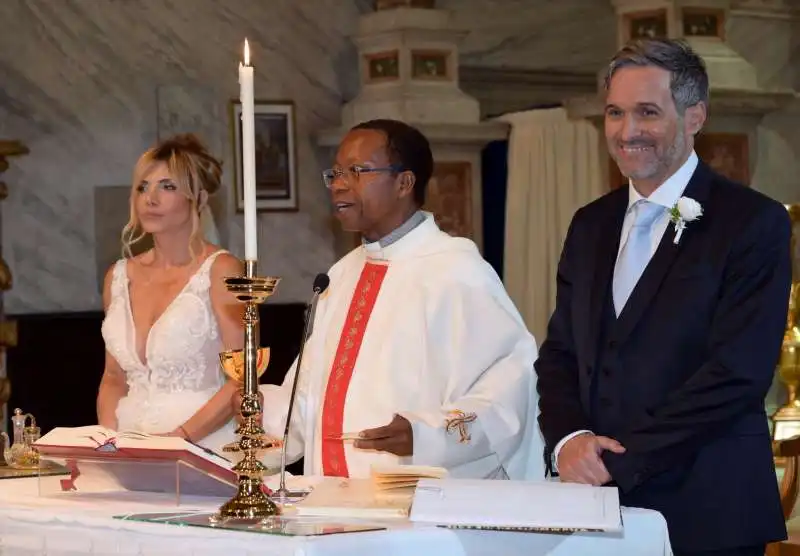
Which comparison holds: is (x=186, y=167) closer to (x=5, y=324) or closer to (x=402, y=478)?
(x=402, y=478)

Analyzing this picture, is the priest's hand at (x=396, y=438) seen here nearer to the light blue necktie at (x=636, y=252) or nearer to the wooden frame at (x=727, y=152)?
the light blue necktie at (x=636, y=252)

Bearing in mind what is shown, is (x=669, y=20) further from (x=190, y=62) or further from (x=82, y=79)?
(x=82, y=79)

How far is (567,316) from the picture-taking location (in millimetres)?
3723

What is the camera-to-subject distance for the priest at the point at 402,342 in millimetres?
4125

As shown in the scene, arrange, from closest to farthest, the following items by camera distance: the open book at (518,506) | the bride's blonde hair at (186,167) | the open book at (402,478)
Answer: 1. the open book at (518,506)
2. the open book at (402,478)
3. the bride's blonde hair at (186,167)

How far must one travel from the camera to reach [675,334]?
11.2 feet

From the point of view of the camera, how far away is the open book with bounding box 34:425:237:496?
356 cm

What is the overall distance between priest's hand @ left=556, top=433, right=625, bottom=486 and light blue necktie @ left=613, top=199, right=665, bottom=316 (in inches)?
13.5

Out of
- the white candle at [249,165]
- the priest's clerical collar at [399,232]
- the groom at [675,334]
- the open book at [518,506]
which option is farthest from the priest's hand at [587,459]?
the priest's clerical collar at [399,232]

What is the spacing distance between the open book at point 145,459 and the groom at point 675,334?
2.53 feet

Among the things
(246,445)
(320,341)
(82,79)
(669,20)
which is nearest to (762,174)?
(669,20)

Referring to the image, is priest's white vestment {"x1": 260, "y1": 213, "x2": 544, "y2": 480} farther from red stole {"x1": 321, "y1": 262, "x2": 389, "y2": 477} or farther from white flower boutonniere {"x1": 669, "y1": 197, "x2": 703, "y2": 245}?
white flower boutonniere {"x1": 669, "y1": 197, "x2": 703, "y2": 245}

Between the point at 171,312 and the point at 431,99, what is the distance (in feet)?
13.7

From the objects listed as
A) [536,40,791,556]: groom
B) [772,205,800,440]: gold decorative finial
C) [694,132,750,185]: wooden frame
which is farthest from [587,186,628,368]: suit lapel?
[694,132,750,185]: wooden frame
